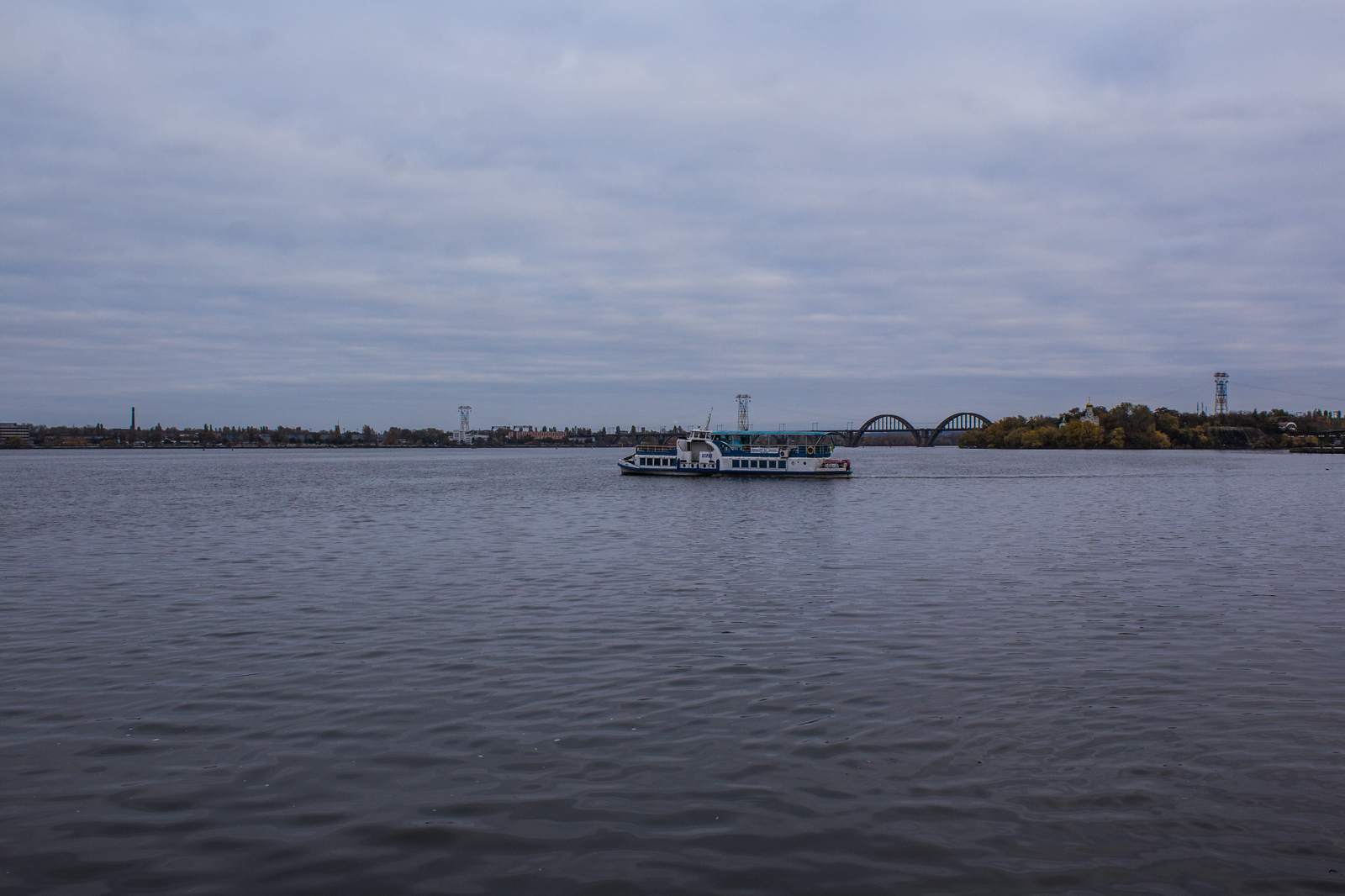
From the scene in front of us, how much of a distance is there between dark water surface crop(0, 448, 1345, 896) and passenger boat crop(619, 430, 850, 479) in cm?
7150

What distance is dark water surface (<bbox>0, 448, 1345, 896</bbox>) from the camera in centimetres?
926

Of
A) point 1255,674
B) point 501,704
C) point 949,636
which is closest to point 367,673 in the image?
point 501,704

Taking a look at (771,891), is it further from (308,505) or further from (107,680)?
(308,505)

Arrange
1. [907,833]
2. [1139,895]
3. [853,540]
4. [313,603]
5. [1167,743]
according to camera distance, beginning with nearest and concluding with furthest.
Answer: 1. [1139,895]
2. [907,833]
3. [1167,743]
4. [313,603]
5. [853,540]

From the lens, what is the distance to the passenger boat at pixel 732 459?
10450 cm

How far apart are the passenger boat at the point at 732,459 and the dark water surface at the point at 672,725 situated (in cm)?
7150

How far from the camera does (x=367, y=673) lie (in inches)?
656

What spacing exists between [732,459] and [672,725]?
312ft

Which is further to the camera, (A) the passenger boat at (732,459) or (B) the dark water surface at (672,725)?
(A) the passenger boat at (732,459)

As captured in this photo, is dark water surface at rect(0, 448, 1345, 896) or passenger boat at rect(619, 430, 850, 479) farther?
passenger boat at rect(619, 430, 850, 479)

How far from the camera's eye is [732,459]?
10838 centimetres

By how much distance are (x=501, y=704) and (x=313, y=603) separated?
38.4 ft

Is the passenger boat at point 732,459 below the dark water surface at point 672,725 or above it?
above

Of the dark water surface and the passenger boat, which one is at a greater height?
the passenger boat
